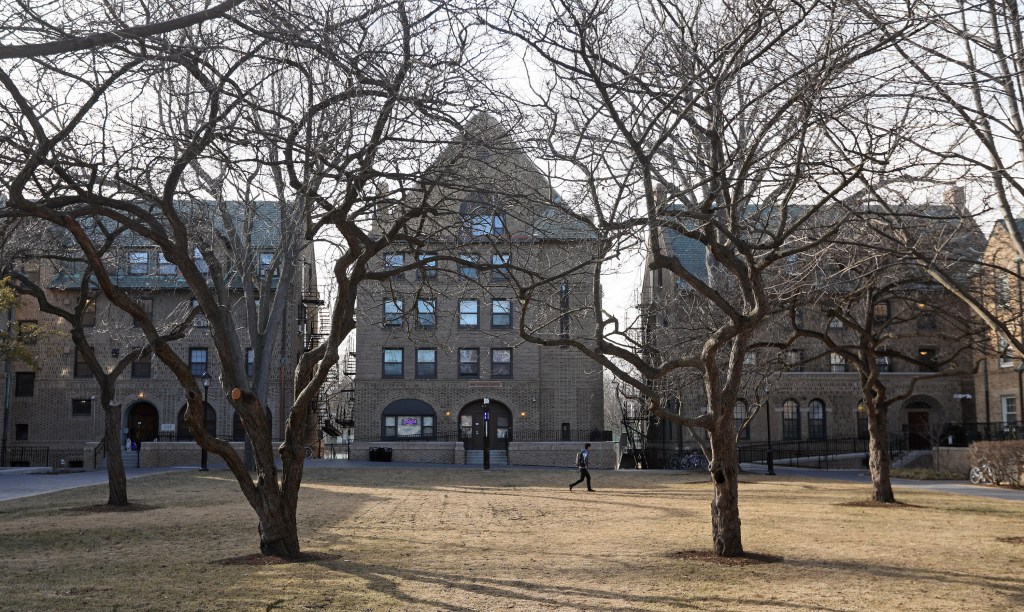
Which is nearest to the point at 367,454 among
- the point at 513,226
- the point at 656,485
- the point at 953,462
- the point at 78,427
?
the point at 78,427

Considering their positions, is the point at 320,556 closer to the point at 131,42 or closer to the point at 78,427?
the point at 131,42

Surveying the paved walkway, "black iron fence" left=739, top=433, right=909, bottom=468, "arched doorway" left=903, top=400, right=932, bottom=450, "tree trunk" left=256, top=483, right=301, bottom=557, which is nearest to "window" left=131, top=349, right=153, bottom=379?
the paved walkway

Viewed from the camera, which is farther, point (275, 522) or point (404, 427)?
point (404, 427)

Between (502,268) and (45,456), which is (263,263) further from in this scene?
(502,268)

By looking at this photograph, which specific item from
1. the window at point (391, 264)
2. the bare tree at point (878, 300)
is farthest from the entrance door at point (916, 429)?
the window at point (391, 264)

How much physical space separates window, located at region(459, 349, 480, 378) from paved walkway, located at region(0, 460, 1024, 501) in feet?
24.5

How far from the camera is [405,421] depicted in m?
49.0

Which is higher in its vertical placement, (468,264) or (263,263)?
(263,263)

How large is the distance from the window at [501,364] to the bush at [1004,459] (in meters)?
23.2

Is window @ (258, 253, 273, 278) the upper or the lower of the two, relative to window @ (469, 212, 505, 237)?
upper

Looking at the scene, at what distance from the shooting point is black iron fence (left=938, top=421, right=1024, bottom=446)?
126ft

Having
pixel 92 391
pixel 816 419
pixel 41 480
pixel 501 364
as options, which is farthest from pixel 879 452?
pixel 92 391

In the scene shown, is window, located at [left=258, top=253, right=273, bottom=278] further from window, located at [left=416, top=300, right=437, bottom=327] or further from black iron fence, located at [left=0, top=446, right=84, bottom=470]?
black iron fence, located at [left=0, top=446, right=84, bottom=470]

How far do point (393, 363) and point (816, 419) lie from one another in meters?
22.8
